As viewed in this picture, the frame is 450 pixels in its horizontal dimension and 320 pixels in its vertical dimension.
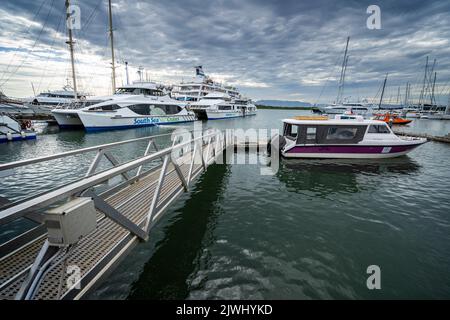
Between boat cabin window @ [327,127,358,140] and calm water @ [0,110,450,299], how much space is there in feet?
12.9

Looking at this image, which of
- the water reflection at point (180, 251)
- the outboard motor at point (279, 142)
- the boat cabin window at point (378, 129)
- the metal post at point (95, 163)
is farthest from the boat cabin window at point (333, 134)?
the metal post at point (95, 163)

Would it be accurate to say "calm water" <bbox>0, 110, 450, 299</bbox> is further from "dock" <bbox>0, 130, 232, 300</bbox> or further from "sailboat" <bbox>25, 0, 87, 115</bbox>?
"sailboat" <bbox>25, 0, 87, 115</bbox>

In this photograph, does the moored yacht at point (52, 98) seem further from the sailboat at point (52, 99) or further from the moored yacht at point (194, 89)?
the moored yacht at point (194, 89)

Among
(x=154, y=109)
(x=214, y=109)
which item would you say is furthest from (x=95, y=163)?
(x=214, y=109)

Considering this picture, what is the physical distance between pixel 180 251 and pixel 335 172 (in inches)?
382

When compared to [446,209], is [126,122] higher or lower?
higher

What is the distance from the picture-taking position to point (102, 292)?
3.81 m

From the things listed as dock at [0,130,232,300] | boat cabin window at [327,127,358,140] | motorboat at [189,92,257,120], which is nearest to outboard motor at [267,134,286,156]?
boat cabin window at [327,127,358,140]

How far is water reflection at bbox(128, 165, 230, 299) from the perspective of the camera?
390 centimetres

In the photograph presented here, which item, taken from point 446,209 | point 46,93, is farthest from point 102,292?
point 46,93

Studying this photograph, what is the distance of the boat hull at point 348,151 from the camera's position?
13.4 m

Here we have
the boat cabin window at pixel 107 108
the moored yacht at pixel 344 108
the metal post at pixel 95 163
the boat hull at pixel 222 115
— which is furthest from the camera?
the moored yacht at pixel 344 108
